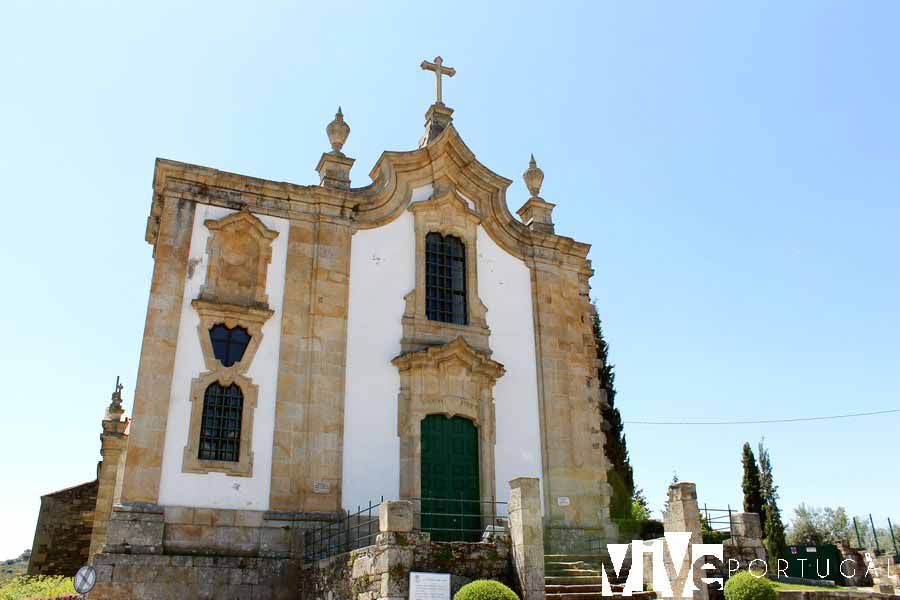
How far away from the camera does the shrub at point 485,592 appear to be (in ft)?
32.4

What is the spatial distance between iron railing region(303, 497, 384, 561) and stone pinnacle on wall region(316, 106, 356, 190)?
7295mm

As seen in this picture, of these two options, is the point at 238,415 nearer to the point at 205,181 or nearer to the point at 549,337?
the point at 205,181

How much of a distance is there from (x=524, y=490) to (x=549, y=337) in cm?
727

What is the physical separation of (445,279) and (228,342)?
17.2 feet

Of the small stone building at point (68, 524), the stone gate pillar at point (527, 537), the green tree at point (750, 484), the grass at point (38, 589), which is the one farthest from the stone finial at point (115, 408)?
the green tree at point (750, 484)

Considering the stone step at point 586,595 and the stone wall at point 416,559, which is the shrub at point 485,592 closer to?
the stone wall at point 416,559

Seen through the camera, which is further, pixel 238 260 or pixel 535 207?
pixel 535 207

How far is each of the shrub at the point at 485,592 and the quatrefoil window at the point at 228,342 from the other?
710cm

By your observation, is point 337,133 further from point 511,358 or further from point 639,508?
point 639,508

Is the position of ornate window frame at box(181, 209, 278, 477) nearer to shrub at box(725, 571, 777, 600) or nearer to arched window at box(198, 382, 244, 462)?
arched window at box(198, 382, 244, 462)

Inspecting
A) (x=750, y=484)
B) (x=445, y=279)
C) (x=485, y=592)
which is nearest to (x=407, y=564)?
(x=485, y=592)

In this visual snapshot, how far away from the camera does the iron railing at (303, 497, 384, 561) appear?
13727 mm

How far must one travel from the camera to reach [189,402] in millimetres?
14312

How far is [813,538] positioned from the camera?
4356 cm
